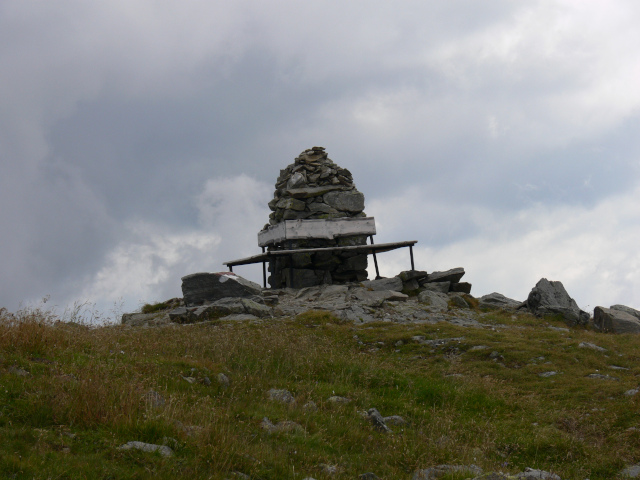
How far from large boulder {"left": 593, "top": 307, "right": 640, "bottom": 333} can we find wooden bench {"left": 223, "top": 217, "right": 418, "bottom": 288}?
7995 mm

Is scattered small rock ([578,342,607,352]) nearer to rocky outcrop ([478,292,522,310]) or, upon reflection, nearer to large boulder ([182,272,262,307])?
rocky outcrop ([478,292,522,310])

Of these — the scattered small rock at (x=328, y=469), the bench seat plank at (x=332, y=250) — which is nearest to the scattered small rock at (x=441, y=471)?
the scattered small rock at (x=328, y=469)

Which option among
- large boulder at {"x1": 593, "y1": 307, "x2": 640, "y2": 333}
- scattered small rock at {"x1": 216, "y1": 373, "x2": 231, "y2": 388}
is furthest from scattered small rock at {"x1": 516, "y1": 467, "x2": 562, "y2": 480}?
large boulder at {"x1": 593, "y1": 307, "x2": 640, "y2": 333}

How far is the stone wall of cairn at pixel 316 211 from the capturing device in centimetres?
2627

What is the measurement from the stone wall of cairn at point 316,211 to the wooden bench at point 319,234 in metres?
0.35

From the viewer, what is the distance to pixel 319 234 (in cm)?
2578

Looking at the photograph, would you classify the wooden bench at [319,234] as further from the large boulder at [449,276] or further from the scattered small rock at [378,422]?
the scattered small rock at [378,422]

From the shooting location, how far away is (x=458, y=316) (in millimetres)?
20188

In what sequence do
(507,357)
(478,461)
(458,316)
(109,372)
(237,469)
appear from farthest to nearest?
(458,316) < (507,357) < (109,372) < (478,461) < (237,469)

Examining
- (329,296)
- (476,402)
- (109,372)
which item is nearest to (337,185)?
(329,296)

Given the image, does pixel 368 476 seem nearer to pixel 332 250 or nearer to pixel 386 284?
pixel 386 284

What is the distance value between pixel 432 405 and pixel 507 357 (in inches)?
167

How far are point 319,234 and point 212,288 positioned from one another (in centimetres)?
638

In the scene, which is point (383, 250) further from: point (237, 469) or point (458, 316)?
point (237, 469)
